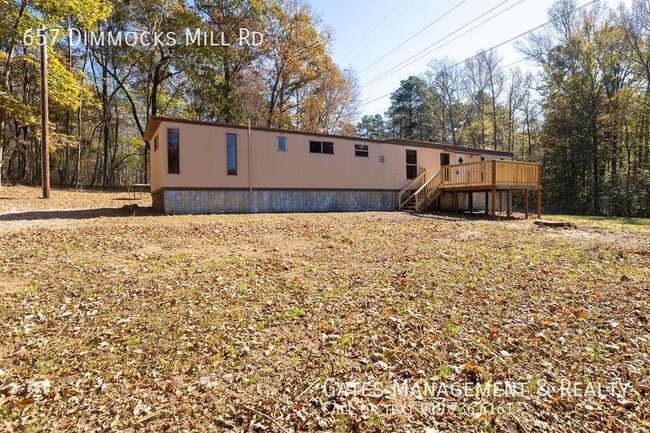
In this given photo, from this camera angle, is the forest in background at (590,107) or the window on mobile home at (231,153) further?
the forest in background at (590,107)

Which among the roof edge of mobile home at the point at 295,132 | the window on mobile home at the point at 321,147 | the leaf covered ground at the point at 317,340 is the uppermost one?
the roof edge of mobile home at the point at 295,132

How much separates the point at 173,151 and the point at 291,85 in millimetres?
16726

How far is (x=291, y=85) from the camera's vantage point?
2655cm

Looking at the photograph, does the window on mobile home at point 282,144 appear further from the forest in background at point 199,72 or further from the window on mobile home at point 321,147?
the forest in background at point 199,72

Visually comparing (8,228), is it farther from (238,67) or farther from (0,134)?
(238,67)

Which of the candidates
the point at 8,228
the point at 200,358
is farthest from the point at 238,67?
the point at 200,358

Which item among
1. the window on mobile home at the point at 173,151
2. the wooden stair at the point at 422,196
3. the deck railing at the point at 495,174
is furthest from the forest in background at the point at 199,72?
the deck railing at the point at 495,174

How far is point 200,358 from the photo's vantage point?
2943 mm

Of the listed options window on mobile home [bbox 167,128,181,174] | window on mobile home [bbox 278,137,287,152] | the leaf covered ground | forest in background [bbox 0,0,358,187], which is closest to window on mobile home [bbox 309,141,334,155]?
window on mobile home [bbox 278,137,287,152]

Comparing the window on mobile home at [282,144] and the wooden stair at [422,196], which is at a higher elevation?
the window on mobile home at [282,144]

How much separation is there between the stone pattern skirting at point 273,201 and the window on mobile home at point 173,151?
2.69 ft

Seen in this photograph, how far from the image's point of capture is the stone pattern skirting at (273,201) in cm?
1222

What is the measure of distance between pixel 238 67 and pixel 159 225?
20262 millimetres

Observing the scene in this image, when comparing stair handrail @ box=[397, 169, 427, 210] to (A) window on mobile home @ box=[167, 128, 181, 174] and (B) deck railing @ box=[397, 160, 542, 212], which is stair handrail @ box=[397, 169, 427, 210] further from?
(A) window on mobile home @ box=[167, 128, 181, 174]
